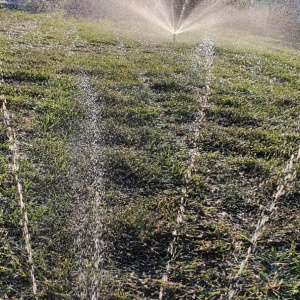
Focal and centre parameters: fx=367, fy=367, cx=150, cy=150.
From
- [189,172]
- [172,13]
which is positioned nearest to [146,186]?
[189,172]

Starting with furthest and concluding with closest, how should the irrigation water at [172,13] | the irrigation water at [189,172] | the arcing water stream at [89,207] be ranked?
the irrigation water at [172,13] → the irrigation water at [189,172] → the arcing water stream at [89,207]

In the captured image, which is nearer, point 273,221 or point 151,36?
point 273,221

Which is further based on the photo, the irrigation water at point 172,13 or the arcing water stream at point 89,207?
the irrigation water at point 172,13

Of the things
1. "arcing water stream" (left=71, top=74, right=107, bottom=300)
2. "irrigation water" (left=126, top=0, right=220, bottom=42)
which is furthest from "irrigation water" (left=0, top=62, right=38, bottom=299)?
"irrigation water" (left=126, top=0, right=220, bottom=42)

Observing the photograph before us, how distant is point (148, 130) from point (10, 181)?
189 cm

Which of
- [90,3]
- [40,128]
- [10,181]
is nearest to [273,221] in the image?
[10,181]

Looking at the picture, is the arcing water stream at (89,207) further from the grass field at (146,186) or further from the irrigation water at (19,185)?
the irrigation water at (19,185)

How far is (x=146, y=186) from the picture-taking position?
3.59 meters

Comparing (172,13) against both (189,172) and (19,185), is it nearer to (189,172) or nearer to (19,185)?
(189,172)

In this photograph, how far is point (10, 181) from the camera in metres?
3.50

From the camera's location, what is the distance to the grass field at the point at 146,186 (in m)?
2.53

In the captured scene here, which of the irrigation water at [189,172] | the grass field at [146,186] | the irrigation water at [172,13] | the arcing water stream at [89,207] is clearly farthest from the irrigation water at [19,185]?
the irrigation water at [172,13]

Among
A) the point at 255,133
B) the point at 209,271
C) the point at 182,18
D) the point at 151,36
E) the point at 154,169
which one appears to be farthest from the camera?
the point at 182,18

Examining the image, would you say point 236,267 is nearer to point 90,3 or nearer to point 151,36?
point 151,36
